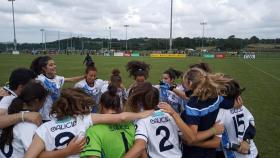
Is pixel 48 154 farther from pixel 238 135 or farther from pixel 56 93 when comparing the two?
pixel 56 93

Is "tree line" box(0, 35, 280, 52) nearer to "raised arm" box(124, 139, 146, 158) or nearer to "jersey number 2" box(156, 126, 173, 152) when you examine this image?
"jersey number 2" box(156, 126, 173, 152)

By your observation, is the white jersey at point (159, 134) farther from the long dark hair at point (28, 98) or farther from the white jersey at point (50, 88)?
the white jersey at point (50, 88)

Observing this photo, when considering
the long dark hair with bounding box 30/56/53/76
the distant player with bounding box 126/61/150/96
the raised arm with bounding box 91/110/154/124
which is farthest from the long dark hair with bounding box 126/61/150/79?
the raised arm with bounding box 91/110/154/124

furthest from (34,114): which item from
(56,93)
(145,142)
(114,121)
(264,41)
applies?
(264,41)

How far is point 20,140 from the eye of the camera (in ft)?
10.7

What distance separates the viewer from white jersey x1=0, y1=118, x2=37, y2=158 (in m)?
3.23

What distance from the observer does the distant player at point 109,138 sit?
3.26 meters

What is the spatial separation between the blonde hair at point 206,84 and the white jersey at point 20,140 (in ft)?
5.67

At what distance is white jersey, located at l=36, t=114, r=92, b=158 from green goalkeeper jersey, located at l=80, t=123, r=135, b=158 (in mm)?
98

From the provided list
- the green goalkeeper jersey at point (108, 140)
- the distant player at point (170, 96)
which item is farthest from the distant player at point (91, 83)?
the green goalkeeper jersey at point (108, 140)

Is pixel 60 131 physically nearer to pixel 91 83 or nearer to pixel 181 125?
pixel 181 125

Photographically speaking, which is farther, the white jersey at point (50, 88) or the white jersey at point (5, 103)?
the white jersey at point (50, 88)

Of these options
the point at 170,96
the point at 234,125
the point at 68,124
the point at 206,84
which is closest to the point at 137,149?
Answer: the point at 68,124

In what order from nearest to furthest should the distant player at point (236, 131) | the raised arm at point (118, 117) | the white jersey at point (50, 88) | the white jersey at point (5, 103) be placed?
the raised arm at point (118, 117) → the white jersey at point (5, 103) → the distant player at point (236, 131) → the white jersey at point (50, 88)
